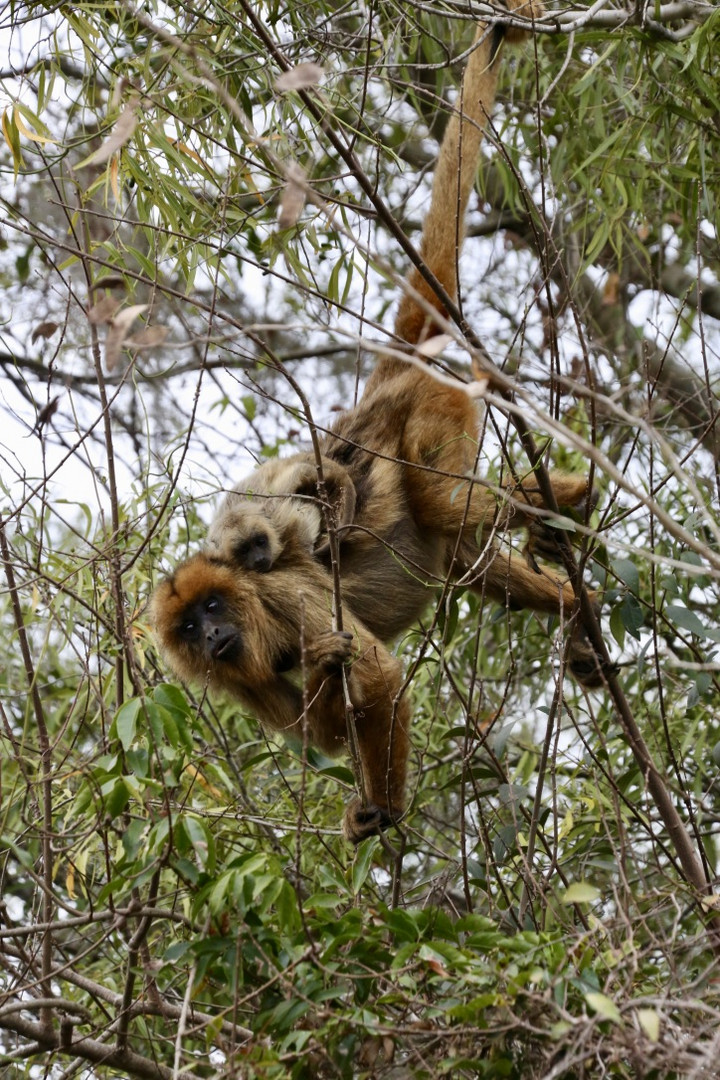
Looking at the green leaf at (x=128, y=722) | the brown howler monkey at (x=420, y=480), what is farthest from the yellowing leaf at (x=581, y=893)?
the brown howler monkey at (x=420, y=480)

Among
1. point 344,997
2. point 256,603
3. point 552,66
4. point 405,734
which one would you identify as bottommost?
point 344,997

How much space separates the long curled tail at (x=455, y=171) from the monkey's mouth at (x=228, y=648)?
1.45 metres

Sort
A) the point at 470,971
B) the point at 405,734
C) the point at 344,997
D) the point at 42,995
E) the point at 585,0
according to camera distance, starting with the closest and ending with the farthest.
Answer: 1. the point at 470,971
2. the point at 344,997
3. the point at 42,995
4. the point at 405,734
5. the point at 585,0

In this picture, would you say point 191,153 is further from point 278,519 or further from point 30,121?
point 278,519

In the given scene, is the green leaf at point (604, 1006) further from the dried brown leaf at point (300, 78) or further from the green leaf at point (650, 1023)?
the dried brown leaf at point (300, 78)

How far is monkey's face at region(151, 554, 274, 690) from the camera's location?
4.73 meters

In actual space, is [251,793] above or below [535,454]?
below

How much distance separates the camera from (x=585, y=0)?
5.46 m

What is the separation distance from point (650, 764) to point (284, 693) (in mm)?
2114

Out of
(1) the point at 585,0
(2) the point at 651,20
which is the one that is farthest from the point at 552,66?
(2) the point at 651,20

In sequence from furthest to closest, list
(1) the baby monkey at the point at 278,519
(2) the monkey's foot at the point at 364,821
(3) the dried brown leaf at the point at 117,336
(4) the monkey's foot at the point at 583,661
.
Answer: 1. (1) the baby monkey at the point at 278,519
2. (4) the monkey's foot at the point at 583,661
3. (2) the monkey's foot at the point at 364,821
4. (3) the dried brown leaf at the point at 117,336

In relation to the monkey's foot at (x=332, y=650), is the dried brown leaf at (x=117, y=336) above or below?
above

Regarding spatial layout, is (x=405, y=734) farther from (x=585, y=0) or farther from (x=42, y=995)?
(x=585, y=0)

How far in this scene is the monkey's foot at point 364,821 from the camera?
14.5 ft
